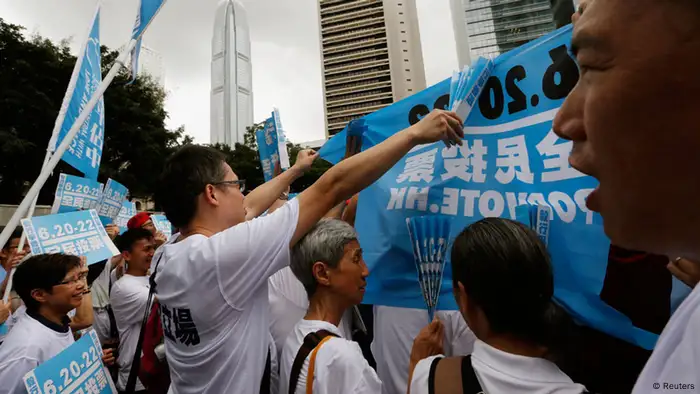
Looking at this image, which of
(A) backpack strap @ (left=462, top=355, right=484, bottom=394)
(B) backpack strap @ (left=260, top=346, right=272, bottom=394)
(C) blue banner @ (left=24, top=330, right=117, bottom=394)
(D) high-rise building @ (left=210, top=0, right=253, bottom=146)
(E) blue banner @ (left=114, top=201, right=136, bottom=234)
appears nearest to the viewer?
(A) backpack strap @ (left=462, top=355, right=484, bottom=394)

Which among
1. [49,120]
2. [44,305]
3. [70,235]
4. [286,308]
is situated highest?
[49,120]

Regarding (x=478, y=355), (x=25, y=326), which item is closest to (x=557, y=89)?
(x=478, y=355)

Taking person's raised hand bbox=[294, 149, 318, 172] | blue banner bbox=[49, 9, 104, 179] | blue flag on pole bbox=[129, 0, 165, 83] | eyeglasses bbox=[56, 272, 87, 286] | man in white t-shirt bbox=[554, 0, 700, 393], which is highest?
blue flag on pole bbox=[129, 0, 165, 83]

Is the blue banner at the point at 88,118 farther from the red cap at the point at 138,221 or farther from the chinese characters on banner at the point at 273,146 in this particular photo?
the chinese characters on banner at the point at 273,146

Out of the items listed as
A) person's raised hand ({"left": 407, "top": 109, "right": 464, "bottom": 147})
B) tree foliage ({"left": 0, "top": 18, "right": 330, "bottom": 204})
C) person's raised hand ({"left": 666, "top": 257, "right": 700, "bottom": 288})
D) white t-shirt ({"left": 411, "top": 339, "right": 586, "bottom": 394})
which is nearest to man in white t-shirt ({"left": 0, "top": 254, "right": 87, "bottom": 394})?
white t-shirt ({"left": 411, "top": 339, "right": 586, "bottom": 394})

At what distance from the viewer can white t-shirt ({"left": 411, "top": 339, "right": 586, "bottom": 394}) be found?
0.97 metres

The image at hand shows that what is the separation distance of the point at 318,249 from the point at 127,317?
6.95ft

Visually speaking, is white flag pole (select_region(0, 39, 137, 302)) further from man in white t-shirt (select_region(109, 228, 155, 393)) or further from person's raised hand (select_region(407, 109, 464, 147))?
person's raised hand (select_region(407, 109, 464, 147))

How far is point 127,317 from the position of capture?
290 centimetres

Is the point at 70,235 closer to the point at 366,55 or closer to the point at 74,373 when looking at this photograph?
the point at 74,373

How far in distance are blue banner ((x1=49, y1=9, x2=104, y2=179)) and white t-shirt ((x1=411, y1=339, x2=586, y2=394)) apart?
3.65 meters

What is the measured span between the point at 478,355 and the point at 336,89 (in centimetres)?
5762

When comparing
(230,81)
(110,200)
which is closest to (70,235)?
(110,200)

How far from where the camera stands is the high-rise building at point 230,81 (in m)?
49.2
